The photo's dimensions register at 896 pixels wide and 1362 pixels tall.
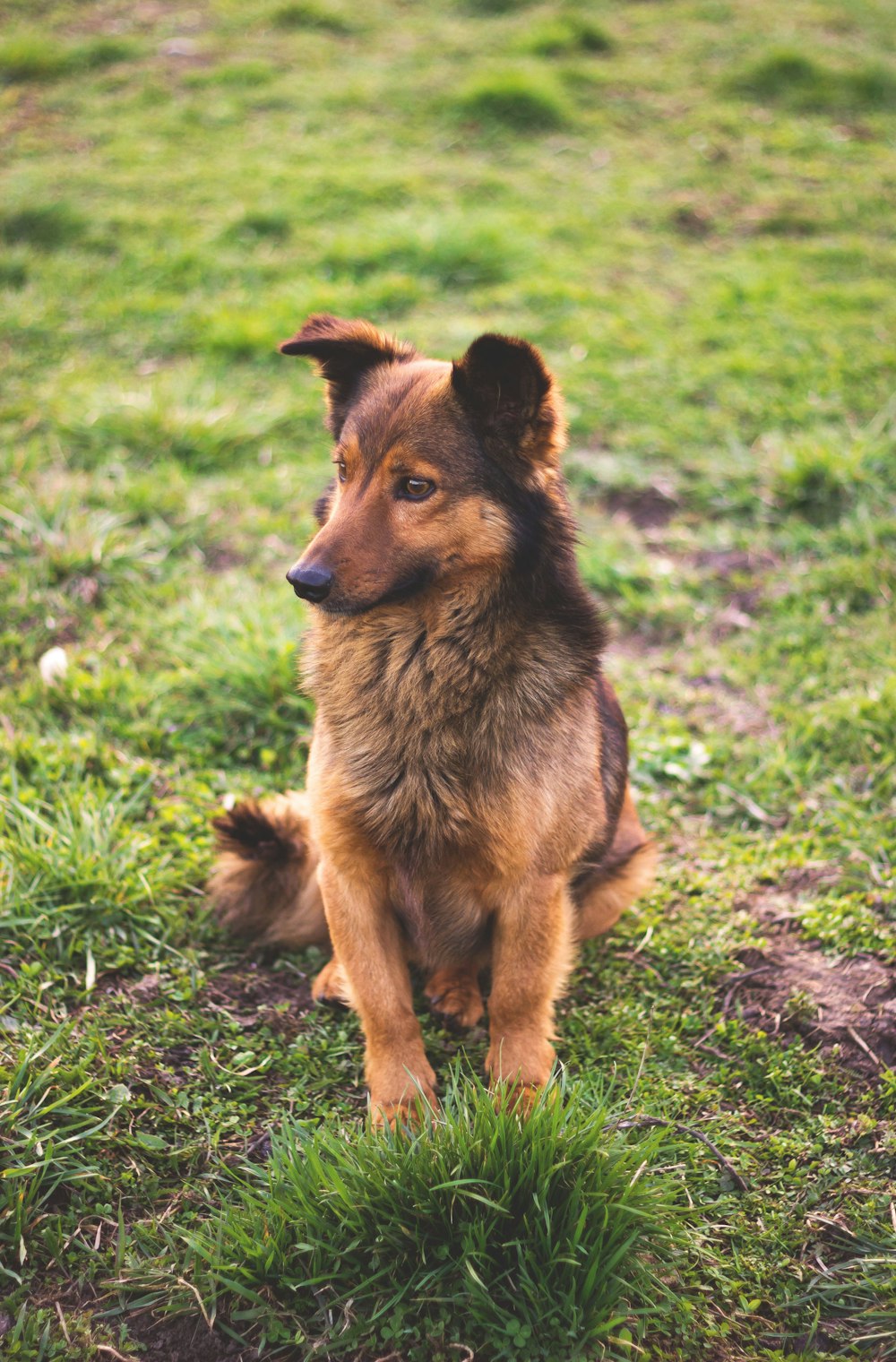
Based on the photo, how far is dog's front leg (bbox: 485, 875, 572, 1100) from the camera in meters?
2.66

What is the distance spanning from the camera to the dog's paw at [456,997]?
→ 3.00 metres

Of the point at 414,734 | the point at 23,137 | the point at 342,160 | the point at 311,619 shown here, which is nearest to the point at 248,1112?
the point at 414,734

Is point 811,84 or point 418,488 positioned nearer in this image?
point 418,488

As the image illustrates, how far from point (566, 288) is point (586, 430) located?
1.57 meters

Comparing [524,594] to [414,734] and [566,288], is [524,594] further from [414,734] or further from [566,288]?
[566,288]

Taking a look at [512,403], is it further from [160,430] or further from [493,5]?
[493,5]

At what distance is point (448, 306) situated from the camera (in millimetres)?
6754

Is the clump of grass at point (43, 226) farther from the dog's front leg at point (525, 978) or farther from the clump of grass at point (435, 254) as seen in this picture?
the dog's front leg at point (525, 978)

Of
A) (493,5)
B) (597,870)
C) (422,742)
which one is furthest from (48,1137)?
(493,5)

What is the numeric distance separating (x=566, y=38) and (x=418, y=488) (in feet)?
27.4

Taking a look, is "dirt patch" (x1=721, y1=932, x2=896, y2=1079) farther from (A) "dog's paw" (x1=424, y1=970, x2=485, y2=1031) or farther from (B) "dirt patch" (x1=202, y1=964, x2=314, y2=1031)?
(B) "dirt patch" (x1=202, y1=964, x2=314, y2=1031)

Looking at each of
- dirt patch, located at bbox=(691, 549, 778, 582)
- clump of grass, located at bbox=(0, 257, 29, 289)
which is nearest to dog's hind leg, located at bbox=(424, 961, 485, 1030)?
dirt patch, located at bbox=(691, 549, 778, 582)

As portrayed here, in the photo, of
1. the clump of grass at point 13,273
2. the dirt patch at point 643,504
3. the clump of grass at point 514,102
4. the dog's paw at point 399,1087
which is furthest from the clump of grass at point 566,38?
the dog's paw at point 399,1087

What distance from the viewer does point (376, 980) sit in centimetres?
266
